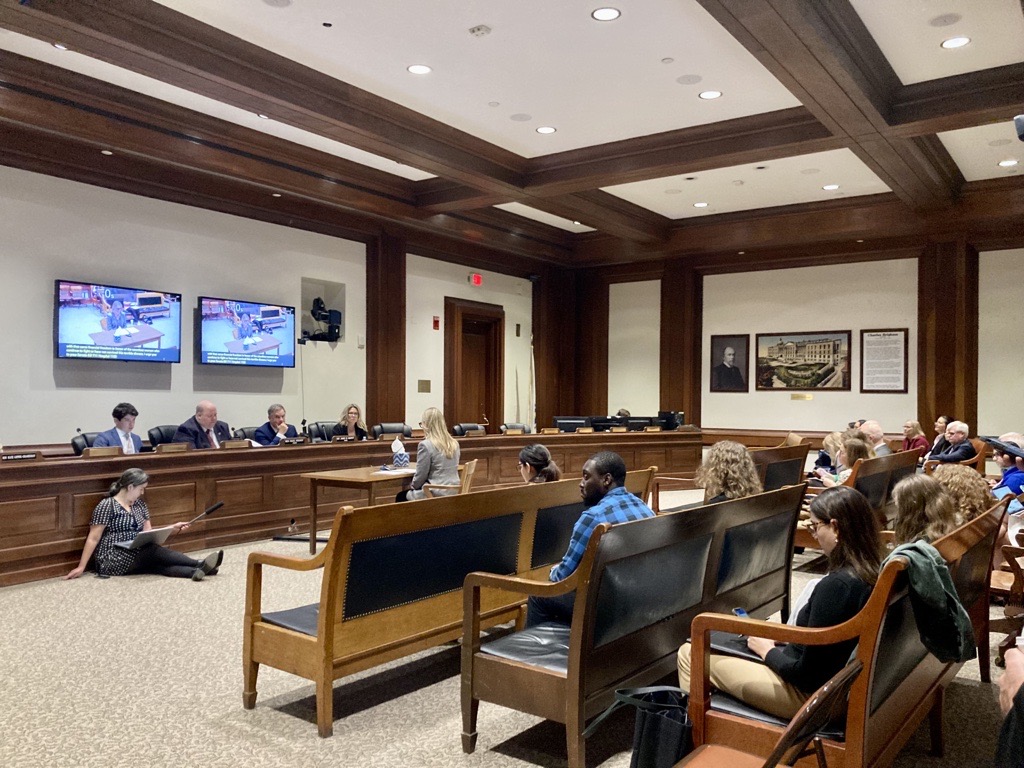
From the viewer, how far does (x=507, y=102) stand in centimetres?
673

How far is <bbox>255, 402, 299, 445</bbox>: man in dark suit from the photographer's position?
26.2 ft

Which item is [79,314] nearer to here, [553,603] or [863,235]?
[553,603]

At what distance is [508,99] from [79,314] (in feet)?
13.9

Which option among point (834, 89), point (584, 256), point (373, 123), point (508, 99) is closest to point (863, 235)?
point (584, 256)

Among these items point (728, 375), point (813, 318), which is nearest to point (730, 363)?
point (728, 375)

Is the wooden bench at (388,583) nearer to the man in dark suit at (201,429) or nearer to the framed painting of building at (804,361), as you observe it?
the man in dark suit at (201,429)

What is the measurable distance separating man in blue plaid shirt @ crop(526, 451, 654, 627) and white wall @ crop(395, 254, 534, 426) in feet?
23.2

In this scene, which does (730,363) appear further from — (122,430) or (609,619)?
(609,619)

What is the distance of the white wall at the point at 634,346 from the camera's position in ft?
41.7

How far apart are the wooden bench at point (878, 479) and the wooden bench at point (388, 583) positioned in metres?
2.57

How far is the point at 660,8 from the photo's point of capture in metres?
5.04

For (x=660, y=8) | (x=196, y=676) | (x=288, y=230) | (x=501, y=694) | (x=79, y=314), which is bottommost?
(x=196, y=676)

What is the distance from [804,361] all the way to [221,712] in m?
9.93

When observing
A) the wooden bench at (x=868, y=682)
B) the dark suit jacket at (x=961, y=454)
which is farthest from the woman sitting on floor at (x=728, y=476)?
the dark suit jacket at (x=961, y=454)
